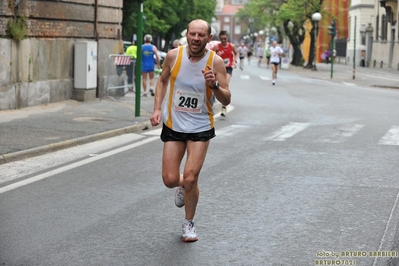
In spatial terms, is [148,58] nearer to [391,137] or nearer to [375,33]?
[391,137]

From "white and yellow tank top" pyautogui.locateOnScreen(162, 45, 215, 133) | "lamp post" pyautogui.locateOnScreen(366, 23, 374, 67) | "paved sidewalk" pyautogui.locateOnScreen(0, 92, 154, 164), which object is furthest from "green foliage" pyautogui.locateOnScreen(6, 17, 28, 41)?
"lamp post" pyautogui.locateOnScreen(366, 23, 374, 67)

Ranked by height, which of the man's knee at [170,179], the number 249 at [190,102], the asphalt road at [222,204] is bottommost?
the asphalt road at [222,204]

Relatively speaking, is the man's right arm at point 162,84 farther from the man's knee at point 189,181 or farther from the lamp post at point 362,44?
the lamp post at point 362,44

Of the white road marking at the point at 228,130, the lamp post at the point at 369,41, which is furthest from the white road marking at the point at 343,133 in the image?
the lamp post at the point at 369,41

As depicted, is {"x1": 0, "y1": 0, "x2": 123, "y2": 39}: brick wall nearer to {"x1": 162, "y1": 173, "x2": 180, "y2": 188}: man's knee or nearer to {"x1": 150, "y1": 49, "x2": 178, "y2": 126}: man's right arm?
{"x1": 150, "y1": 49, "x2": 178, "y2": 126}: man's right arm

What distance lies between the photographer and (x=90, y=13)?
21766 millimetres

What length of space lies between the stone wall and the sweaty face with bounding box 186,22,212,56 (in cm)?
1159

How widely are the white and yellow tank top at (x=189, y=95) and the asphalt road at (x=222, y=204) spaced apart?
0.94 meters

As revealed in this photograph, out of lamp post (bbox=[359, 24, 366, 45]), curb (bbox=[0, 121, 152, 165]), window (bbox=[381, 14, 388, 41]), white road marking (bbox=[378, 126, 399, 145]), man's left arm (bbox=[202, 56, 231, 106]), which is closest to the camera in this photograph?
man's left arm (bbox=[202, 56, 231, 106])

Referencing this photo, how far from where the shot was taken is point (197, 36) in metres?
6.41

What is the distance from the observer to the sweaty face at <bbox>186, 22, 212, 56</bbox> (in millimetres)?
6383

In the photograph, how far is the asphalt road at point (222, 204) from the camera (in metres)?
6.28

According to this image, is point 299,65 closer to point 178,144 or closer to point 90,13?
point 90,13

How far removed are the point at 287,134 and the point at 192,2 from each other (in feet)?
151
